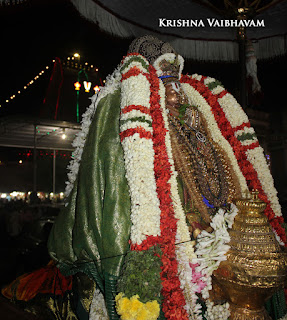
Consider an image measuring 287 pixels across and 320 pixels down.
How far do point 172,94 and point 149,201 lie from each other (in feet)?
4.43

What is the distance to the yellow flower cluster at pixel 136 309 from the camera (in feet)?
5.49

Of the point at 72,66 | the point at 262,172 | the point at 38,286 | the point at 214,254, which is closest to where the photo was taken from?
the point at 214,254

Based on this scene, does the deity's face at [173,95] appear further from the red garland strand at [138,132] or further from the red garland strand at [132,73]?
→ the red garland strand at [138,132]

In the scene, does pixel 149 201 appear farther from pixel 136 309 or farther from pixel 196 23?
pixel 196 23

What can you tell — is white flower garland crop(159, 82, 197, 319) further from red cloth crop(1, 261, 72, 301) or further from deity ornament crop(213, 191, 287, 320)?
red cloth crop(1, 261, 72, 301)

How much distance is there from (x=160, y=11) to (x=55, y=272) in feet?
11.7

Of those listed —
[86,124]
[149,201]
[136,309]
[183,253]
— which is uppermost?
[86,124]

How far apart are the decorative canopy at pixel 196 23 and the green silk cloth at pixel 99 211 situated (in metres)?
1.42

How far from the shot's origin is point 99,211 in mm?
2219

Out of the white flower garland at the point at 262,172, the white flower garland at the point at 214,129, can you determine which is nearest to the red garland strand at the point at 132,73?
the white flower garland at the point at 214,129

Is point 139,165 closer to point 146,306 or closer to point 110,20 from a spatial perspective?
point 146,306

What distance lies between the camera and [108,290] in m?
1.98

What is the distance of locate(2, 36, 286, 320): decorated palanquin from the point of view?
1866 millimetres

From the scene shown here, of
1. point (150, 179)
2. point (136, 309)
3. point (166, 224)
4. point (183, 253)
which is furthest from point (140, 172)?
point (136, 309)
